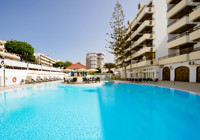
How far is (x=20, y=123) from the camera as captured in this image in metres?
4.23

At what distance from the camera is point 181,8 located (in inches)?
647

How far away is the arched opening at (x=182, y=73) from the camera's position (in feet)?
56.0

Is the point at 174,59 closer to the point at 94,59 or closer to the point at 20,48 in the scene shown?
the point at 20,48

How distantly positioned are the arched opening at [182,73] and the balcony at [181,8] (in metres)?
9.73

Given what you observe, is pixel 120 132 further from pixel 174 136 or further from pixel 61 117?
pixel 61 117

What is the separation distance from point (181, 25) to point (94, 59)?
6899 cm

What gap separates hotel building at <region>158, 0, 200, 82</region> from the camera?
555 inches

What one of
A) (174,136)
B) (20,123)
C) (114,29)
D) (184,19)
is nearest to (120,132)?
(174,136)

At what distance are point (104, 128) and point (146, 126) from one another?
1668 millimetres

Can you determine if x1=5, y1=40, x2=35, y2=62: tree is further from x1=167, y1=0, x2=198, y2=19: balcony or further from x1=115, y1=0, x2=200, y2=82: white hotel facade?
x1=167, y1=0, x2=198, y2=19: balcony

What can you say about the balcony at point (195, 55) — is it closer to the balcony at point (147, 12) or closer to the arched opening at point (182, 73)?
the arched opening at point (182, 73)

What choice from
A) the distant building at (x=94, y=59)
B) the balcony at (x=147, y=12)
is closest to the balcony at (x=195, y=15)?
the balcony at (x=147, y=12)

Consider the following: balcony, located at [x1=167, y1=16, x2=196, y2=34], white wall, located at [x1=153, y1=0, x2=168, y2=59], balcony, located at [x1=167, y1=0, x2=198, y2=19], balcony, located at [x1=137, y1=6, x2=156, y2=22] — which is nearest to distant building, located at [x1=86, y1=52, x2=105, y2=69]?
balcony, located at [x1=137, y1=6, x2=156, y2=22]

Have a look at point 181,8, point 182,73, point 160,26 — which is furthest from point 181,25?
point 182,73
